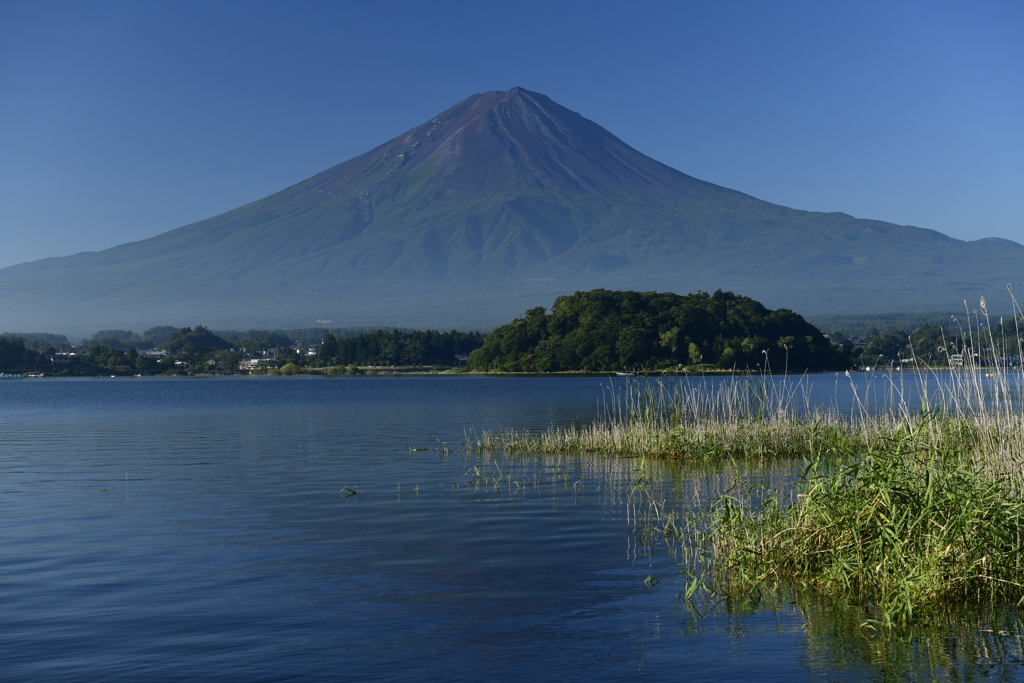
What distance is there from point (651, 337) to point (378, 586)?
105441mm

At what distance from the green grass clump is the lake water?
0.74 meters

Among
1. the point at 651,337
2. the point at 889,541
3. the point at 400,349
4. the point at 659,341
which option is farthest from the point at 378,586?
the point at 400,349

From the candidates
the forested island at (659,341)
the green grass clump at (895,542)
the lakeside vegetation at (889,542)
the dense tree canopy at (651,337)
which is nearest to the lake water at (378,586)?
the lakeside vegetation at (889,542)

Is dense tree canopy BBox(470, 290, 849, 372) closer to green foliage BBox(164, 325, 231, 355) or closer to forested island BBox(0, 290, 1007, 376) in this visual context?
forested island BBox(0, 290, 1007, 376)

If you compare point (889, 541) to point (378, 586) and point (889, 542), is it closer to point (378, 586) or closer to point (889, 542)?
point (889, 542)

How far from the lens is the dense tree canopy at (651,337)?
11388 cm

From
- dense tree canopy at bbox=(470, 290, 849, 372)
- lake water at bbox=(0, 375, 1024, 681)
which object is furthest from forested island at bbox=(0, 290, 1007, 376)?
lake water at bbox=(0, 375, 1024, 681)

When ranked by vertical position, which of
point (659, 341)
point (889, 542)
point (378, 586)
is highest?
point (659, 341)

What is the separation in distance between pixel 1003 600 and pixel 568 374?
10438cm

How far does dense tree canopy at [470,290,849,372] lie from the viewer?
113875mm

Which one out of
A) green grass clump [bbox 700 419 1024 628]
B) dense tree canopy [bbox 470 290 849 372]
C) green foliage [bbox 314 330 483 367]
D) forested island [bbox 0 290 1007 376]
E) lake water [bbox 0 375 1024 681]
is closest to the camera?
lake water [bbox 0 375 1024 681]

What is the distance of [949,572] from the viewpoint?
10.3m

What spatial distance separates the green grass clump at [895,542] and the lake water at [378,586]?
737mm

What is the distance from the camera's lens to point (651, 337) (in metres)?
116
